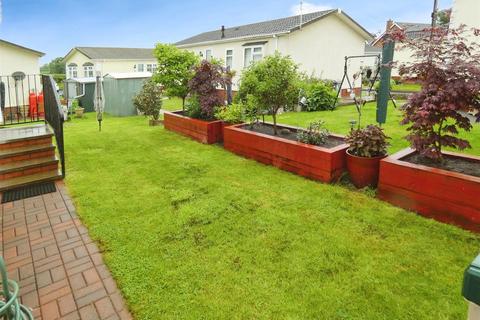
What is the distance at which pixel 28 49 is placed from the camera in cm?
1531

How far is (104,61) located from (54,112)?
29557mm

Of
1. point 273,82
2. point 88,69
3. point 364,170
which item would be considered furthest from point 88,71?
point 364,170

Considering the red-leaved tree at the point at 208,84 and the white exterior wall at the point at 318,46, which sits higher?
the white exterior wall at the point at 318,46

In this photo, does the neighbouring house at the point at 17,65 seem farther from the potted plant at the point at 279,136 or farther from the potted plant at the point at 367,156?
the potted plant at the point at 367,156

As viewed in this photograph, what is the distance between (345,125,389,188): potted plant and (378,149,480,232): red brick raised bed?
0.29 m

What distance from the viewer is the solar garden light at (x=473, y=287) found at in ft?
2.77

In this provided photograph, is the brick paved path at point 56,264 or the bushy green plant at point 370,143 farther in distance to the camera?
the bushy green plant at point 370,143

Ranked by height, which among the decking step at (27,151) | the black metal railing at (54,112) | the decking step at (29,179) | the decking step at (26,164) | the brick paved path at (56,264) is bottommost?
the brick paved path at (56,264)

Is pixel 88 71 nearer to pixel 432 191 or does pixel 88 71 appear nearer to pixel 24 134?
pixel 24 134

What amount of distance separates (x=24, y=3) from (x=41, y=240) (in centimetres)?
589

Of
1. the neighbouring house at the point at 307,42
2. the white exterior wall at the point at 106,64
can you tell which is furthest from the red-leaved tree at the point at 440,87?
the white exterior wall at the point at 106,64

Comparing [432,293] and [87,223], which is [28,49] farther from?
[432,293]

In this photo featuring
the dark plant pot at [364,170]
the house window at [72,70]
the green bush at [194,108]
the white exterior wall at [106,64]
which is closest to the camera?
the dark plant pot at [364,170]

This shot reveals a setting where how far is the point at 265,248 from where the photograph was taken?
3.07 metres
